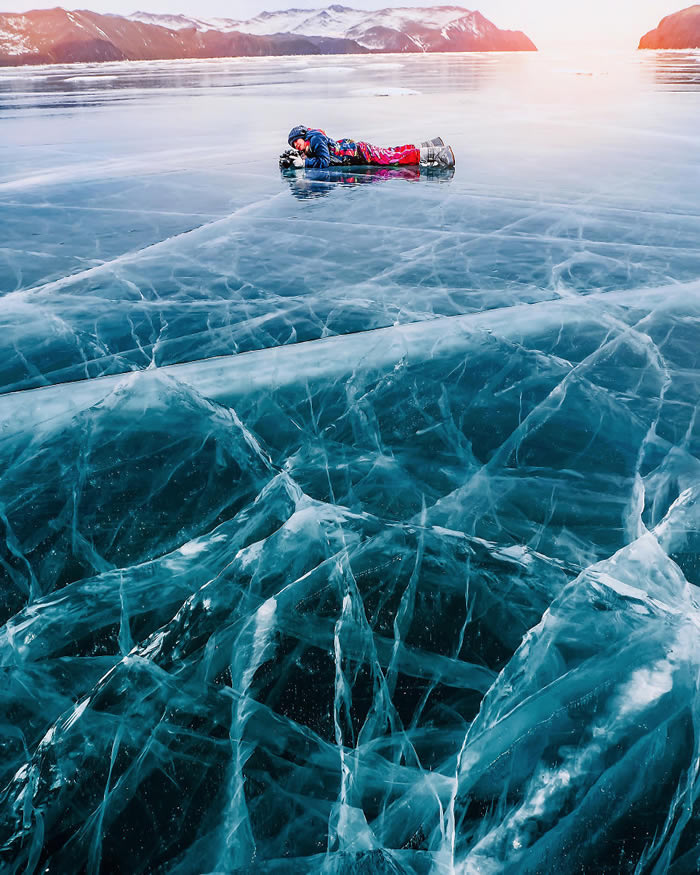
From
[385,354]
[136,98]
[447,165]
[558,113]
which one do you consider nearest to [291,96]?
[136,98]

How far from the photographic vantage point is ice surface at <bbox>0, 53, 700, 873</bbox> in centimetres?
81

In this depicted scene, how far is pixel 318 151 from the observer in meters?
4.73

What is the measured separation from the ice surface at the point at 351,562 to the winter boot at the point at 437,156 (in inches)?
88.5

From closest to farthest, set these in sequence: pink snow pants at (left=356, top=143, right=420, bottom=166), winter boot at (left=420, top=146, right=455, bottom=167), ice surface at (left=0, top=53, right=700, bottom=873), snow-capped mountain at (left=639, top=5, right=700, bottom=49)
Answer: ice surface at (left=0, top=53, right=700, bottom=873), winter boot at (left=420, top=146, right=455, bottom=167), pink snow pants at (left=356, top=143, right=420, bottom=166), snow-capped mountain at (left=639, top=5, right=700, bottom=49)

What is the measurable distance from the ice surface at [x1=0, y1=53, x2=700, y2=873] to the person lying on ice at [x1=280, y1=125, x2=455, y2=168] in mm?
2286

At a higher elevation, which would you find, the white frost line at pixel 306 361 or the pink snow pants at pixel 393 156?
the pink snow pants at pixel 393 156

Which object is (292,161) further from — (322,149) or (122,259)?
(122,259)

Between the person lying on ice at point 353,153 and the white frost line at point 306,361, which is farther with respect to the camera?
the person lying on ice at point 353,153

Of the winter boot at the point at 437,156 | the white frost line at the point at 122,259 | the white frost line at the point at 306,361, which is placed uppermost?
the winter boot at the point at 437,156

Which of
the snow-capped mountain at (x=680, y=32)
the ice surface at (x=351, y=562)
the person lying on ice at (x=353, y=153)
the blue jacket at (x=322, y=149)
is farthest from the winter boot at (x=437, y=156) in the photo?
the snow-capped mountain at (x=680, y=32)

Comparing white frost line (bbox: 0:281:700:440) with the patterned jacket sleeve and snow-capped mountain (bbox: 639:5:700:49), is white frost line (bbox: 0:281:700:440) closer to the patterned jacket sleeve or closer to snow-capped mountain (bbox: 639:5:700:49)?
the patterned jacket sleeve

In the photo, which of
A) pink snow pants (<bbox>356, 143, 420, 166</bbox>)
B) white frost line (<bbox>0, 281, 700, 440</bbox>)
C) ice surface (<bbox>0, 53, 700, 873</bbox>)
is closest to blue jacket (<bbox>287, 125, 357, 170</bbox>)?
pink snow pants (<bbox>356, 143, 420, 166</bbox>)

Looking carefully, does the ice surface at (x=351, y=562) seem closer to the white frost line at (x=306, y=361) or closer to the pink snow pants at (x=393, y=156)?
the white frost line at (x=306, y=361)

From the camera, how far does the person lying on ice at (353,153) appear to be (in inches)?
186
